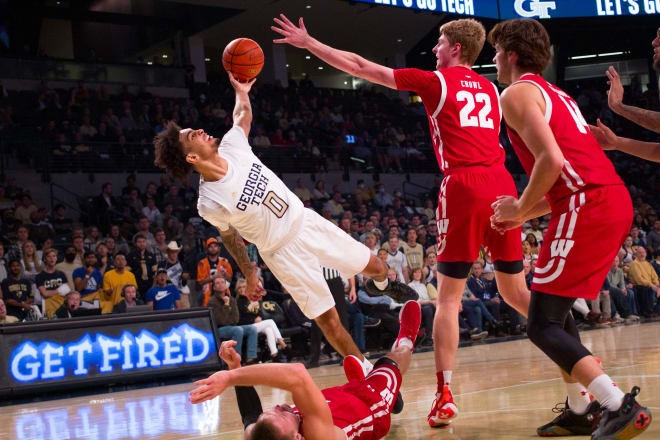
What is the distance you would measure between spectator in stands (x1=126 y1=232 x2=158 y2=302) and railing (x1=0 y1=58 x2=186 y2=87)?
9.70 meters

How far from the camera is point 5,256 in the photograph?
1138cm

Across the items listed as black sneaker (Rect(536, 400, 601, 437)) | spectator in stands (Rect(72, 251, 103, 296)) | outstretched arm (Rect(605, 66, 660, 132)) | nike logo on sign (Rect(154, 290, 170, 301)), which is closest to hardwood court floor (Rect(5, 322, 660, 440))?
black sneaker (Rect(536, 400, 601, 437))

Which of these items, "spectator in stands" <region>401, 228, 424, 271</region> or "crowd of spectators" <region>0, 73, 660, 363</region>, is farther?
"spectator in stands" <region>401, 228, 424, 271</region>

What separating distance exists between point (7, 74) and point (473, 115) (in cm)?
1679

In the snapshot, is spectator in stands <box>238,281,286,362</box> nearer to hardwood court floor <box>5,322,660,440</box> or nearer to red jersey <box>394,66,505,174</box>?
hardwood court floor <box>5,322,660,440</box>

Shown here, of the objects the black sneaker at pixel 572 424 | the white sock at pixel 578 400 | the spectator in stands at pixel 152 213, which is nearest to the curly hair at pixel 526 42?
the white sock at pixel 578 400

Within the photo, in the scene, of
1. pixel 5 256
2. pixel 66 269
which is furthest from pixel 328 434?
pixel 5 256

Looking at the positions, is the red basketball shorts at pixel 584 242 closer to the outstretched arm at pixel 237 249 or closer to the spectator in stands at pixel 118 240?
the outstretched arm at pixel 237 249

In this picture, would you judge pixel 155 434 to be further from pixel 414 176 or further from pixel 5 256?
pixel 414 176

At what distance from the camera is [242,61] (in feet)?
18.7

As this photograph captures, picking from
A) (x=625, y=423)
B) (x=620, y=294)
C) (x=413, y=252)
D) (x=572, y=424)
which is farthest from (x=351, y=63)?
(x=620, y=294)

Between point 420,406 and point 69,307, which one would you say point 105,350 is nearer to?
point 69,307

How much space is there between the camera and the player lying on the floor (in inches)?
115

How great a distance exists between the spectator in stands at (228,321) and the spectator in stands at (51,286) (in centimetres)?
207
